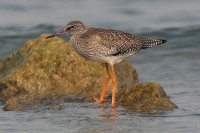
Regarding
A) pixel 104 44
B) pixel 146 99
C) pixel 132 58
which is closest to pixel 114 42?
pixel 104 44

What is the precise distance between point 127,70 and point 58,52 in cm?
151

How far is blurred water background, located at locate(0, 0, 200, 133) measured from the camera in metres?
10.6

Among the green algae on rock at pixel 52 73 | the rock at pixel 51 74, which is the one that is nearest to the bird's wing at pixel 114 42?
the rock at pixel 51 74

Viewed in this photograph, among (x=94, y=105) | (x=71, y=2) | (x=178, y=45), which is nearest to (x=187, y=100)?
(x=94, y=105)

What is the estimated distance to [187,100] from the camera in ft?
41.5

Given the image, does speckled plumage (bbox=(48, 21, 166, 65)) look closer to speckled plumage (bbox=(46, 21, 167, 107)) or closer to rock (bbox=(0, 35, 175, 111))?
speckled plumage (bbox=(46, 21, 167, 107))

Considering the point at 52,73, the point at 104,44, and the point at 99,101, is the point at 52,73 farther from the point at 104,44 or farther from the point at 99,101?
the point at 99,101

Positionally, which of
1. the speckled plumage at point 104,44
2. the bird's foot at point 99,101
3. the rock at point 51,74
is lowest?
the bird's foot at point 99,101

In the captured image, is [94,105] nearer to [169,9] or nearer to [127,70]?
[127,70]

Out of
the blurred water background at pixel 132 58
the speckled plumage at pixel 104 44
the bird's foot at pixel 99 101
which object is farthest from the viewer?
the speckled plumage at pixel 104 44

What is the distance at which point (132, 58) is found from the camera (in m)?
18.1

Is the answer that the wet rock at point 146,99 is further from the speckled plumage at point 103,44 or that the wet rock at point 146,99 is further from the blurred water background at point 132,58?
the speckled plumage at point 103,44

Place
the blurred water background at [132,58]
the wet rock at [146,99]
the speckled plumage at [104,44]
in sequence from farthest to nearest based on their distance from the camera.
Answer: the speckled plumage at [104,44] → the wet rock at [146,99] → the blurred water background at [132,58]

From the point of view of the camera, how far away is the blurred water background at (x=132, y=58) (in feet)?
34.9
